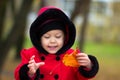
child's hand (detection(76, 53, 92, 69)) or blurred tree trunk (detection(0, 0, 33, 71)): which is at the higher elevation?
blurred tree trunk (detection(0, 0, 33, 71))

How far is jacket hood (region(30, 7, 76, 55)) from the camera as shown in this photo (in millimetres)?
4566

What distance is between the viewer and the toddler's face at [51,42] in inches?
176

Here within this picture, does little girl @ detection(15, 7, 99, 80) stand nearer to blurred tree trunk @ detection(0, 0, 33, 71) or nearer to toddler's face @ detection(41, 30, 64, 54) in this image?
toddler's face @ detection(41, 30, 64, 54)

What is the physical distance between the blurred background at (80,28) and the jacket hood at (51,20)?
5.73ft

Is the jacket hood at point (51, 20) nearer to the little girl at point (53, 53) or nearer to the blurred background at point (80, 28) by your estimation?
the little girl at point (53, 53)

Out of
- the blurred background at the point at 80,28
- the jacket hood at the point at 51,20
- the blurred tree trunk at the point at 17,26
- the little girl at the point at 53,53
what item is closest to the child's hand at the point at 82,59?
the little girl at the point at 53,53

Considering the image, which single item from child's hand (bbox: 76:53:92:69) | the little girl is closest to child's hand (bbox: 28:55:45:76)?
the little girl

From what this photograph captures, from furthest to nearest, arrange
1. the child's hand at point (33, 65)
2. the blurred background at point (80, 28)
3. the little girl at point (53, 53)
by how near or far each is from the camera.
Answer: the blurred background at point (80, 28)
the little girl at point (53, 53)
the child's hand at point (33, 65)

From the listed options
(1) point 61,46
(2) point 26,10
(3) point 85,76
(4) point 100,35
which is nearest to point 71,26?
(1) point 61,46

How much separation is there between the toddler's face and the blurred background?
6.07 feet

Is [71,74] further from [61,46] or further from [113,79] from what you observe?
[113,79]

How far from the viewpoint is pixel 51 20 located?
4.59 meters

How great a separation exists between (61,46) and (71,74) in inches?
11.1

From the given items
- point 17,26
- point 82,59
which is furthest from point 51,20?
point 17,26
